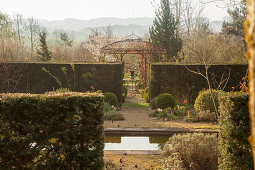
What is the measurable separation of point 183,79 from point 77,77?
16.6 feet

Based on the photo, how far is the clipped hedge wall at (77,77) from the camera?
12852 millimetres

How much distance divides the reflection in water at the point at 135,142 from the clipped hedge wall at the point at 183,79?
5.17 metres

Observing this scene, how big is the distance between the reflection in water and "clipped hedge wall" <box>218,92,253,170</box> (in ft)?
9.70

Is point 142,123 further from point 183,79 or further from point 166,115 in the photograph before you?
point 183,79

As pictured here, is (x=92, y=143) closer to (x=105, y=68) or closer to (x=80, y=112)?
(x=80, y=112)

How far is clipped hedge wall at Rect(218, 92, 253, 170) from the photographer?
143 inches

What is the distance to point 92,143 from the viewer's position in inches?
157

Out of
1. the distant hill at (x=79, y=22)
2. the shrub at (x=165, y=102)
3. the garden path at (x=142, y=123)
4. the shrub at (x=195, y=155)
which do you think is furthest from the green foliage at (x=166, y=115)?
the distant hill at (x=79, y=22)

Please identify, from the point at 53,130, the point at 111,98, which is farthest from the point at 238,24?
the point at 53,130

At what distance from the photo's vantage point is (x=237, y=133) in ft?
12.0

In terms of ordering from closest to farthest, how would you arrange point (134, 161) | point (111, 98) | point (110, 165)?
point (110, 165) < point (134, 161) < point (111, 98)

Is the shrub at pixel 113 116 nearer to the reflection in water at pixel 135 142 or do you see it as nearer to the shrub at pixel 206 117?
the reflection in water at pixel 135 142

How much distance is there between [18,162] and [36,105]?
0.93 meters

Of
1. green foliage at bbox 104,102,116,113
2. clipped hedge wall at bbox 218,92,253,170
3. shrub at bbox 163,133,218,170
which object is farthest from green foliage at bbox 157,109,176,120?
clipped hedge wall at bbox 218,92,253,170
